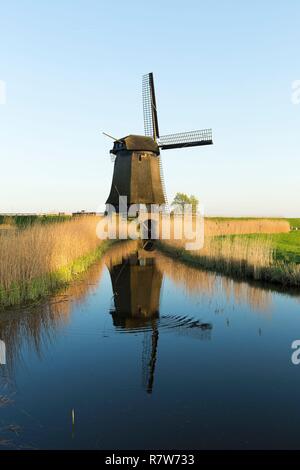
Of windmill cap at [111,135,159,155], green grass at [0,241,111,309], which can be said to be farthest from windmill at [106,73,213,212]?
green grass at [0,241,111,309]

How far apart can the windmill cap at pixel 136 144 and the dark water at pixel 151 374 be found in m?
20.0

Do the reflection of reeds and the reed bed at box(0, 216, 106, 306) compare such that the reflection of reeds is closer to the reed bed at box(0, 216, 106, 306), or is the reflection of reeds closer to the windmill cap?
the reed bed at box(0, 216, 106, 306)

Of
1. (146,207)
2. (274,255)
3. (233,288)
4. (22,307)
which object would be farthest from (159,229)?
(22,307)

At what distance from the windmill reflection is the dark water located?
0.08 feet

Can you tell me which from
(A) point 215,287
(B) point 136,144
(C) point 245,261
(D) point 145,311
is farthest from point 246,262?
(B) point 136,144

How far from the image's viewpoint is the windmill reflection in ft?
18.7

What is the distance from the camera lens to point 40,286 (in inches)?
355

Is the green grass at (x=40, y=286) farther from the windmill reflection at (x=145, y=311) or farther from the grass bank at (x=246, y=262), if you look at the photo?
the grass bank at (x=246, y=262)

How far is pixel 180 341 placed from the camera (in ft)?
20.3

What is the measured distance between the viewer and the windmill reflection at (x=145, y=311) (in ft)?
18.7

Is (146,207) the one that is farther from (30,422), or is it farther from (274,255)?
(30,422)

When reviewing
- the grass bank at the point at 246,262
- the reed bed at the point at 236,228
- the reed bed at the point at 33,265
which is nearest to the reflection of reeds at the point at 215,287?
the grass bank at the point at 246,262

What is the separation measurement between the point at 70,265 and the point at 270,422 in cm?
941

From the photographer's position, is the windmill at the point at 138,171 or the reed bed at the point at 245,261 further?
the windmill at the point at 138,171
